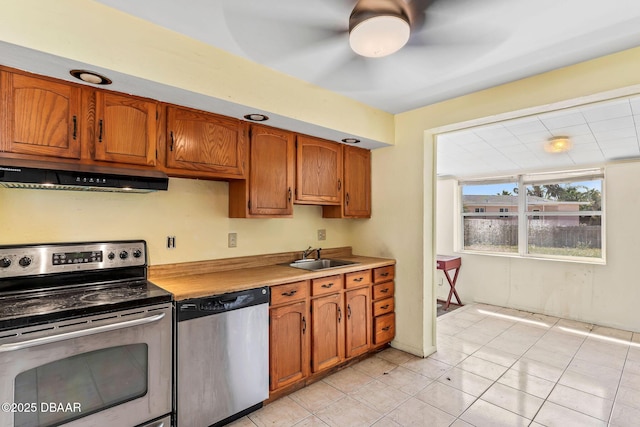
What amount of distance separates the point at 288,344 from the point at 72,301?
54.8 inches

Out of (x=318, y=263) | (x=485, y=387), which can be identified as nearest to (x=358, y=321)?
(x=318, y=263)

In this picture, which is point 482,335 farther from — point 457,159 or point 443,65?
point 443,65

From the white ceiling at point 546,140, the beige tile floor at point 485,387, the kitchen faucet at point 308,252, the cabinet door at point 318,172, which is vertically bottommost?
the beige tile floor at point 485,387

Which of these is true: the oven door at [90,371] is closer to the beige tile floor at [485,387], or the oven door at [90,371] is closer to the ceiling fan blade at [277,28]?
the beige tile floor at [485,387]

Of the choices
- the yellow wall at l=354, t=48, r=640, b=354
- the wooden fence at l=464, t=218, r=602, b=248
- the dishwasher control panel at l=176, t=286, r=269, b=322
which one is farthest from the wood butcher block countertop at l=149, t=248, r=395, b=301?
the wooden fence at l=464, t=218, r=602, b=248

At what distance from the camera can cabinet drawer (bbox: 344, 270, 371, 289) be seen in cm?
283

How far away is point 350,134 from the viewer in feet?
9.40

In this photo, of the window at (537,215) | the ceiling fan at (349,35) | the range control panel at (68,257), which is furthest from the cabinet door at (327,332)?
the window at (537,215)

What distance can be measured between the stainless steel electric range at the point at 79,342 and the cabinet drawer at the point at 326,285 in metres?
1.11

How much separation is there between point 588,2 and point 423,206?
5.97 ft

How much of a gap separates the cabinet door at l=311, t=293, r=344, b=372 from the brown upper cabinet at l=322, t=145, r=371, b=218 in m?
0.92

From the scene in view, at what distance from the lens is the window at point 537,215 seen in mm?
4352

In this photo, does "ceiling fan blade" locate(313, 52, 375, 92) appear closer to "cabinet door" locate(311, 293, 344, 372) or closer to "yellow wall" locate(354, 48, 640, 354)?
"yellow wall" locate(354, 48, 640, 354)

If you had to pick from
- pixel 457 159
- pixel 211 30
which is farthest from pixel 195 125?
pixel 457 159
